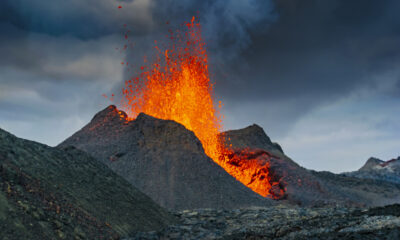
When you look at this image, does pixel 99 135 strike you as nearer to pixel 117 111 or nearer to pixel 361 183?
pixel 117 111

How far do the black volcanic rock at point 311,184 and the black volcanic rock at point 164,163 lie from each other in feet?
16.0

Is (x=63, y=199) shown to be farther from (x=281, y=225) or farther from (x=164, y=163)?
(x=164, y=163)

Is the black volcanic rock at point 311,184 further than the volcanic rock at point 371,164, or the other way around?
the volcanic rock at point 371,164

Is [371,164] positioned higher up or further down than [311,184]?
higher up

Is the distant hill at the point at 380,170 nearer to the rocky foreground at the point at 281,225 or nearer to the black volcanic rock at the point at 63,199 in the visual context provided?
the rocky foreground at the point at 281,225

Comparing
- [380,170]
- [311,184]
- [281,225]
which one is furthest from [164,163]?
[380,170]

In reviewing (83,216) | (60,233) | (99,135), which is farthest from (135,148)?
(60,233)

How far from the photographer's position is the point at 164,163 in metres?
19.3

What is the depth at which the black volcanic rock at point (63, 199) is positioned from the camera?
8.10m

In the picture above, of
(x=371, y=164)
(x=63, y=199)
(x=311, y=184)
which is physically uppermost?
(x=371, y=164)

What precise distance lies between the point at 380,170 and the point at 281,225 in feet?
112

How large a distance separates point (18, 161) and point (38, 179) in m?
0.95

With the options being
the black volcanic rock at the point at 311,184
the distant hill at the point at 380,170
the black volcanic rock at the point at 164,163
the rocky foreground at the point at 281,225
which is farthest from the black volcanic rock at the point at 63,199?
the distant hill at the point at 380,170

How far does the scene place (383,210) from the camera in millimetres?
9992
